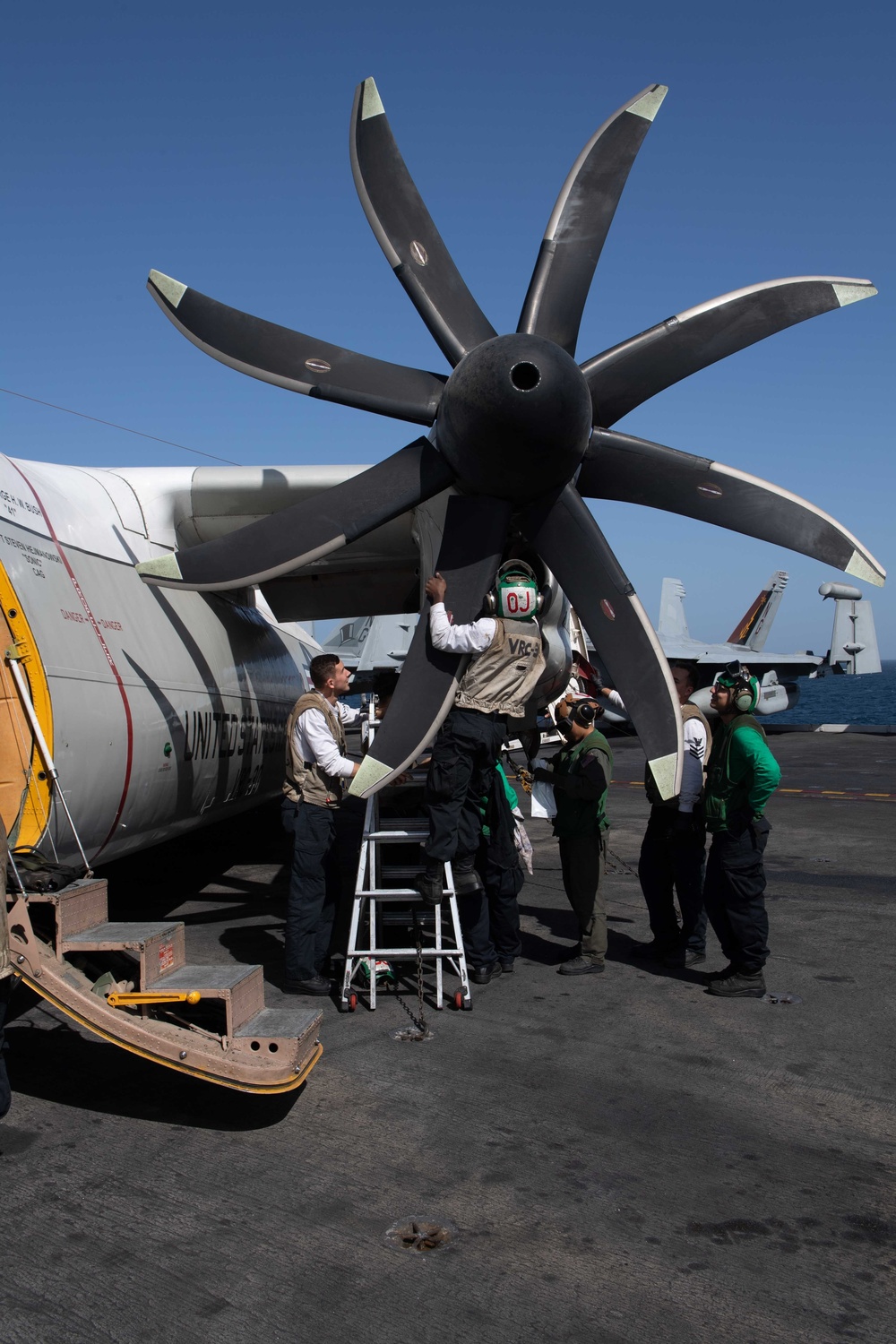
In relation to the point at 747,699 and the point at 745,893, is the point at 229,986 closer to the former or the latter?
the point at 745,893

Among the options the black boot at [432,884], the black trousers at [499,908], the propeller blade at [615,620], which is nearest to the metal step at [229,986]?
the black boot at [432,884]

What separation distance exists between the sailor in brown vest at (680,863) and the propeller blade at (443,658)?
170 cm

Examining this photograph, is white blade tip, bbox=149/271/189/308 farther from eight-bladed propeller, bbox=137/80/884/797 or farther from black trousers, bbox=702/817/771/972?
black trousers, bbox=702/817/771/972

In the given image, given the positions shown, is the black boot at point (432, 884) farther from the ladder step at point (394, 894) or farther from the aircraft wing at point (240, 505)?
the aircraft wing at point (240, 505)

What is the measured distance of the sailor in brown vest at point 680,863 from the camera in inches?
255

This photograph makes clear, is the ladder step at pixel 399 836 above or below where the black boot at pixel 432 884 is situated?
above

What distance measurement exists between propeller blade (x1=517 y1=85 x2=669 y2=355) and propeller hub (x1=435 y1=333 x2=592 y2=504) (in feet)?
2.72

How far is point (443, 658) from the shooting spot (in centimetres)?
589

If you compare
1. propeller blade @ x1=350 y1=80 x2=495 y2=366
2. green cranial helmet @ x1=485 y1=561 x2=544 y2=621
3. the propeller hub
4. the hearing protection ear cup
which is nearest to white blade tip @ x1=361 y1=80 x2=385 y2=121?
propeller blade @ x1=350 y1=80 x2=495 y2=366

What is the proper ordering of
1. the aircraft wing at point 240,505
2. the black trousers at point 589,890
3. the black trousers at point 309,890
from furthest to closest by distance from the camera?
1. the aircraft wing at point 240,505
2. the black trousers at point 589,890
3. the black trousers at point 309,890

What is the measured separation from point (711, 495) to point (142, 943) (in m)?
4.37

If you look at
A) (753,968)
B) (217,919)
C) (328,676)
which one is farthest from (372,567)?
(753,968)

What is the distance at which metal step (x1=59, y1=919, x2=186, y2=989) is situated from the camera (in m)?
4.27

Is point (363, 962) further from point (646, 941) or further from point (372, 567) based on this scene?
point (372, 567)
